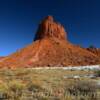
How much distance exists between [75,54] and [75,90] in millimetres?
70366

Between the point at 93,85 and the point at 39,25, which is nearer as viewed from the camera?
the point at 93,85

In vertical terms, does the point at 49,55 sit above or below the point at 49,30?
below

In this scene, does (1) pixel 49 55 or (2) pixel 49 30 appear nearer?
(1) pixel 49 55

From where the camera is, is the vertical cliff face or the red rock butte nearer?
the red rock butte

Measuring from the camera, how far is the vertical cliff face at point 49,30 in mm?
92062

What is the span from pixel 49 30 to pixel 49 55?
529 inches

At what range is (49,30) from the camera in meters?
91.9

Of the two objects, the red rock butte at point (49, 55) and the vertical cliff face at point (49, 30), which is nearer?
the red rock butte at point (49, 55)

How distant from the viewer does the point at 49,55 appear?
267 ft

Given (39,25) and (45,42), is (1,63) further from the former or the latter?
(39,25)

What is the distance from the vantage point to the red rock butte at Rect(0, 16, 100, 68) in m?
76.8

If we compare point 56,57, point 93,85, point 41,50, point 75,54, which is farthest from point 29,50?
point 93,85

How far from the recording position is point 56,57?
80500 millimetres

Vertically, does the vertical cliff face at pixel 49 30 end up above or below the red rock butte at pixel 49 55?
above
